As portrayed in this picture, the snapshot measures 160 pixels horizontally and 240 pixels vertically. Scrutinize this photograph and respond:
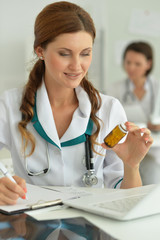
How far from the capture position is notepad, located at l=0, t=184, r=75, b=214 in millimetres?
984

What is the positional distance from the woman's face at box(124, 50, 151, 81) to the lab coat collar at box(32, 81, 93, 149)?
2517 millimetres

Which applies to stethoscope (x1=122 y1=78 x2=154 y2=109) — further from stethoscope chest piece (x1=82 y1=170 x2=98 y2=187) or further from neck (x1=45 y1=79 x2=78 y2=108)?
stethoscope chest piece (x1=82 y1=170 x2=98 y2=187)

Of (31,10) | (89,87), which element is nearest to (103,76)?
(31,10)

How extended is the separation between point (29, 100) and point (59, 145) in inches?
9.2

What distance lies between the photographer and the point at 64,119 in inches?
60.9

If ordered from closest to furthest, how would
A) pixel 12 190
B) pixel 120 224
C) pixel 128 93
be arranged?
pixel 120 224 < pixel 12 190 < pixel 128 93

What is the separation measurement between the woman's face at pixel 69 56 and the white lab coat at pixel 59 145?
0.44 ft

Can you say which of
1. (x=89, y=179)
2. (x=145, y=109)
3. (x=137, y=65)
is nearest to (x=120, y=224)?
(x=89, y=179)

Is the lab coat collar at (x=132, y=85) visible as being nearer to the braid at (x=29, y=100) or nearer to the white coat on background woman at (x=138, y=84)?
the white coat on background woman at (x=138, y=84)

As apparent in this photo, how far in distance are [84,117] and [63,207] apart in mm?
554

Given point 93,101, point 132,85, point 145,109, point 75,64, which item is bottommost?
point 145,109

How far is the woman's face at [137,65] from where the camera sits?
3945 millimetres

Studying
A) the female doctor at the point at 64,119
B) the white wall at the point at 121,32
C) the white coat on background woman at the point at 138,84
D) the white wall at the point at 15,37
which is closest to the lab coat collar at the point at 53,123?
the female doctor at the point at 64,119

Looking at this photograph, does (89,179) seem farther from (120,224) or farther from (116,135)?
(120,224)
